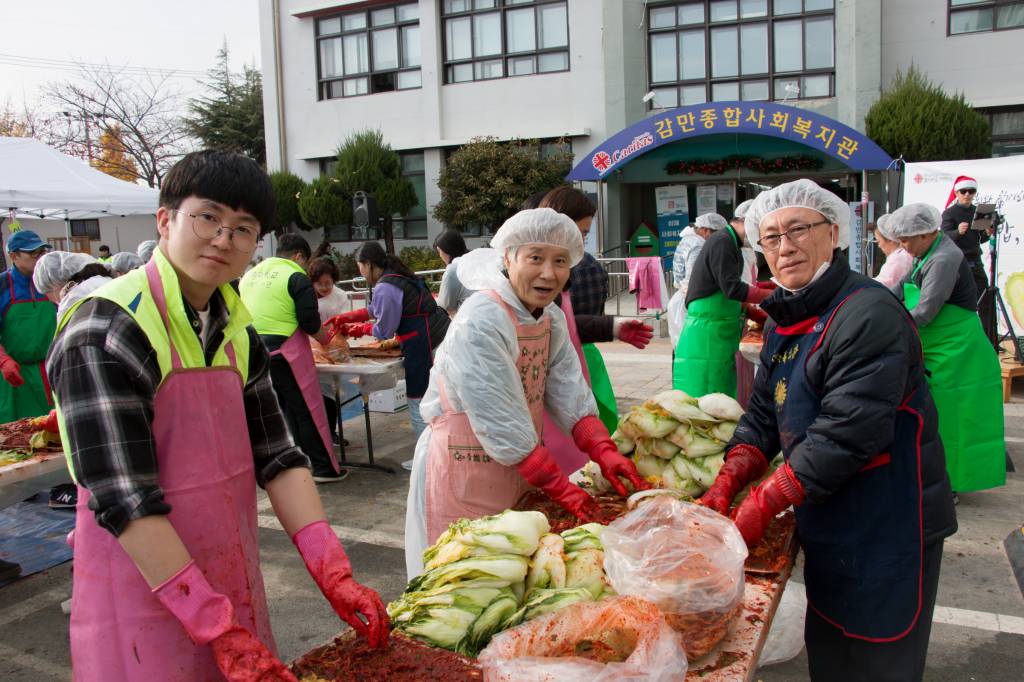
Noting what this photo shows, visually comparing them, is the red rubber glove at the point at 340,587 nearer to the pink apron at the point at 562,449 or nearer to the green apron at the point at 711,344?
the pink apron at the point at 562,449

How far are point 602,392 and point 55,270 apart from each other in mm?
3918

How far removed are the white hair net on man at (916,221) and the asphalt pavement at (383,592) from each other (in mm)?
1872

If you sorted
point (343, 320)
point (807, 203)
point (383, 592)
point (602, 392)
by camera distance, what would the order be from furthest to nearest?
point (343, 320) → point (383, 592) → point (602, 392) → point (807, 203)

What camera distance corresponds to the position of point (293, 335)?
5977mm

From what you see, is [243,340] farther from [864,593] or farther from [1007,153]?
[1007,153]

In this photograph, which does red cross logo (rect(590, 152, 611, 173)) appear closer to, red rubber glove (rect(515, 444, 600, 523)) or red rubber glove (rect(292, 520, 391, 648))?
red rubber glove (rect(515, 444, 600, 523))

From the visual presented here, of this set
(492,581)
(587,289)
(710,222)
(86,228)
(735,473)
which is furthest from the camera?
(86,228)

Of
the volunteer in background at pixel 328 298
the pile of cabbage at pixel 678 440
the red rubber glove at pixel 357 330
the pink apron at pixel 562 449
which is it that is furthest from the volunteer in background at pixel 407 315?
the pile of cabbage at pixel 678 440

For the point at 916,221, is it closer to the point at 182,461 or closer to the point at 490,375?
the point at 490,375

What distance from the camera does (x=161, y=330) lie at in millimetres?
1630

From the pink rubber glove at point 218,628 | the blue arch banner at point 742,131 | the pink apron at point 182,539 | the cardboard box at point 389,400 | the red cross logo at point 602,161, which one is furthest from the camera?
the red cross logo at point 602,161

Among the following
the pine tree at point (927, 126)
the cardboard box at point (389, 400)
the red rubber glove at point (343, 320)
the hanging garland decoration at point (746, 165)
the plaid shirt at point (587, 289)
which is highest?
the pine tree at point (927, 126)

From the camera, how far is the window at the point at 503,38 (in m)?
19.8

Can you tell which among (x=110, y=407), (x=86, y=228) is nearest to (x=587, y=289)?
(x=110, y=407)
